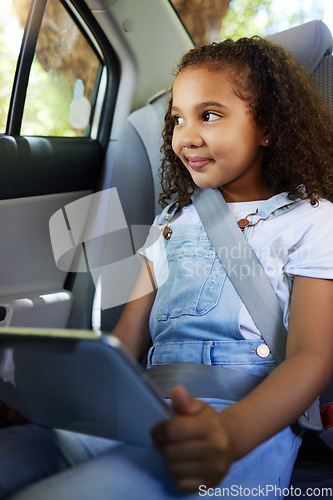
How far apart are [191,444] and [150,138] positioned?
1.18 metres

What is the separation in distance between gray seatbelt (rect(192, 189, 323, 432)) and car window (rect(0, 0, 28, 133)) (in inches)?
29.7

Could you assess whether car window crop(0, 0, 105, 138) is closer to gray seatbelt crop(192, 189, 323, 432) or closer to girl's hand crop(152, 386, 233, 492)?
gray seatbelt crop(192, 189, 323, 432)

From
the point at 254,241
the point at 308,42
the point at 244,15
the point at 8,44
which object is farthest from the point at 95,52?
the point at 254,241

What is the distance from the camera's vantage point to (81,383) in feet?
1.94

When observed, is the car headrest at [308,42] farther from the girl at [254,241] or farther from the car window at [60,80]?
the car window at [60,80]

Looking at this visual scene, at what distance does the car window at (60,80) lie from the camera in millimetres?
1630

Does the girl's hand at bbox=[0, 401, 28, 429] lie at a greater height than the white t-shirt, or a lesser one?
lesser

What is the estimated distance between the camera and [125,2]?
1.68 meters

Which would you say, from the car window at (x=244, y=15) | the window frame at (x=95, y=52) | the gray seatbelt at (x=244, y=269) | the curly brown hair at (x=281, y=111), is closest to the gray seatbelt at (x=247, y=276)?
the gray seatbelt at (x=244, y=269)

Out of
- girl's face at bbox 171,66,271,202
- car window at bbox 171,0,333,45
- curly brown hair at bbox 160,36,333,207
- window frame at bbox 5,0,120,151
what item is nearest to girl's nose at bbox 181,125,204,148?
girl's face at bbox 171,66,271,202

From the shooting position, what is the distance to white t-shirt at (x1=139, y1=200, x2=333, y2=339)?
95cm

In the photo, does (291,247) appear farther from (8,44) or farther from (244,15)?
(8,44)

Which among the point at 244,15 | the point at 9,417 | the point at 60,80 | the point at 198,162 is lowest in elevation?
the point at 9,417

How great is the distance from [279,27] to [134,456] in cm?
129
